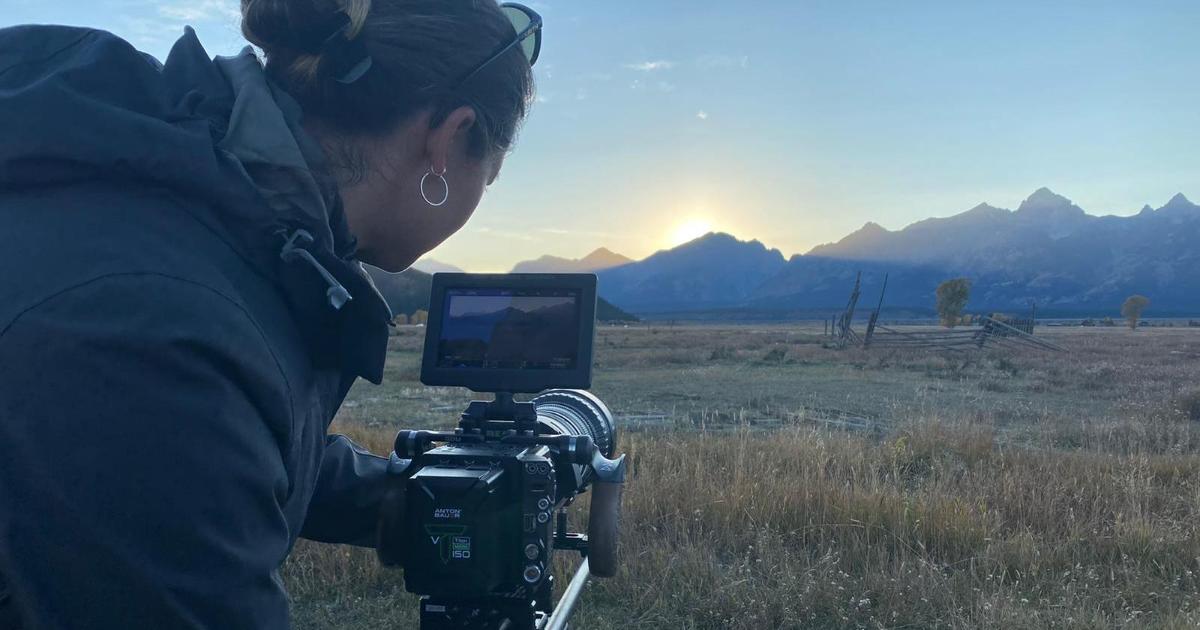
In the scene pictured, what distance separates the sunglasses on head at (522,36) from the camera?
4.47ft

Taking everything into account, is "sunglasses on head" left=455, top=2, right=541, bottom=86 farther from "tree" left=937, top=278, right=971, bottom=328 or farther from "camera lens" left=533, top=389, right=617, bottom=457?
"tree" left=937, top=278, right=971, bottom=328

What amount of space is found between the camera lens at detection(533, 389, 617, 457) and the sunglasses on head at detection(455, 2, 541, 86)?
881mm

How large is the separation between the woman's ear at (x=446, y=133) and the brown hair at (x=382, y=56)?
12 mm

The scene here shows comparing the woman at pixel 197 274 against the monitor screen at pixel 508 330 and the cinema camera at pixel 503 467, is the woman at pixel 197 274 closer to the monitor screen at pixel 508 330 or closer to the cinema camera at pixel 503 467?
the cinema camera at pixel 503 467

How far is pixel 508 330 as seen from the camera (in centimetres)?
196

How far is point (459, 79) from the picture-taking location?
52.3 inches

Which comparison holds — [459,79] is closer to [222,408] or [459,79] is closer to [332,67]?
[332,67]

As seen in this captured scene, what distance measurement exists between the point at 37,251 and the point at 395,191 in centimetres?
56

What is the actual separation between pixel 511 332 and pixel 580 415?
36 cm

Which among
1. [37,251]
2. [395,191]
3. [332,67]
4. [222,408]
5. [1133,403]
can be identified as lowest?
[1133,403]

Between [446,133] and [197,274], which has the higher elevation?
[446,133]

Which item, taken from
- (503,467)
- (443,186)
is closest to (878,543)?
(503,467)

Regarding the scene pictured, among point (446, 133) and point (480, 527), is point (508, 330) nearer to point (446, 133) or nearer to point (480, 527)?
point (480, 527)

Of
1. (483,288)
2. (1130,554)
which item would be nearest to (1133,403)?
(1130,554)
